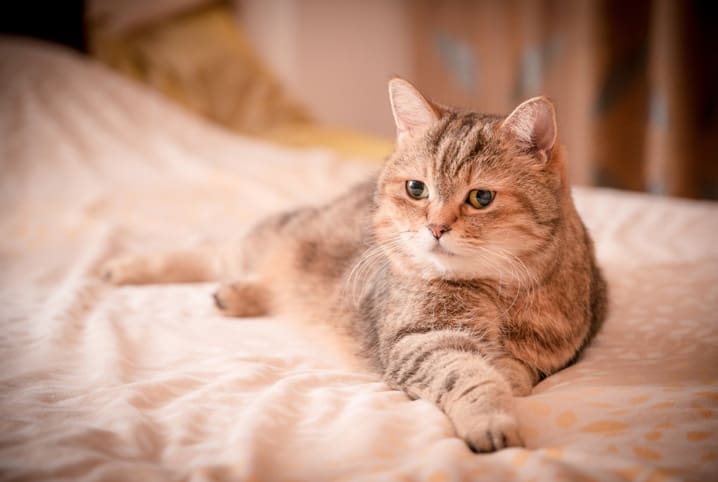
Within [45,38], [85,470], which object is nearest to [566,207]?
[85,470]

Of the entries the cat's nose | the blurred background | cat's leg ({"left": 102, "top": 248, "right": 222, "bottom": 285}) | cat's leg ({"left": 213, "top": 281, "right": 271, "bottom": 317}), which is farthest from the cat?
the blurred background

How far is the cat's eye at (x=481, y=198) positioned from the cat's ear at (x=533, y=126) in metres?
0.12

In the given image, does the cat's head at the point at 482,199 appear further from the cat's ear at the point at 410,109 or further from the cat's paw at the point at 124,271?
the cat's paw at the point at 124,271

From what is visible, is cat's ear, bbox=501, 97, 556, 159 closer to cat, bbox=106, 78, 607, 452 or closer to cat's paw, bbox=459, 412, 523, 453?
cat, bbox=106, 78, 607, 452

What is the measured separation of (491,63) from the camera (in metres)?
3.80

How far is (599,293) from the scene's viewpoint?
3.94 feet

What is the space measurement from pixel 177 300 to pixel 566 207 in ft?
3.06

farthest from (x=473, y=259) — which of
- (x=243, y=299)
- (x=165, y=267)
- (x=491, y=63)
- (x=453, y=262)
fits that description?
(x=491, y=63)

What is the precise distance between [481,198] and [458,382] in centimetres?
34

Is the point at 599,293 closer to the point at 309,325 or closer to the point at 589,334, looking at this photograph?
the point at 589,334

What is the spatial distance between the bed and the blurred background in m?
1.07

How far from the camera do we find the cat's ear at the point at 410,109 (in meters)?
1.13

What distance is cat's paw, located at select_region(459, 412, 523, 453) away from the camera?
0.73 m

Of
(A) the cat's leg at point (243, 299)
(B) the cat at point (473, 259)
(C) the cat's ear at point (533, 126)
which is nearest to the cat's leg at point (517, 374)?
(B) the cat at point (473, 259)
